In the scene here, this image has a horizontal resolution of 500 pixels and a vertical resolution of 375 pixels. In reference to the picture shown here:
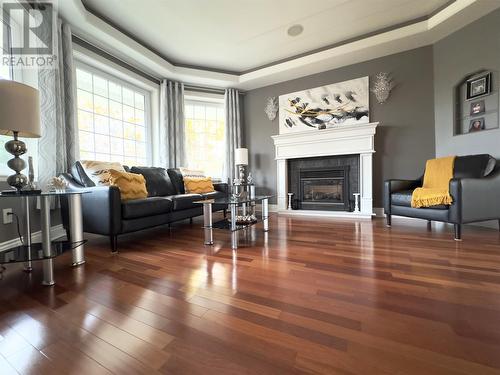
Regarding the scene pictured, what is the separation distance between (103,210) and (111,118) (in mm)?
1901

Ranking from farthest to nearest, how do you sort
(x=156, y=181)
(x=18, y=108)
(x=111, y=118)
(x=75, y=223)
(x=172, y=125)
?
(x=172, y=125), (x=111, y=118), (x=156, y=181), (x=75, y=223), (x=18, y=108)

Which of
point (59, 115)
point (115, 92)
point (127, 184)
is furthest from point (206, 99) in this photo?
point (127, 184)

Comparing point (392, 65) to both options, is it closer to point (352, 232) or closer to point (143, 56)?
point (352, 232)

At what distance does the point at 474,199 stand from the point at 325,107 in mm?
2310

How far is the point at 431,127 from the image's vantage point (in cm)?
312

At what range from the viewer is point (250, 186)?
12.0 feet

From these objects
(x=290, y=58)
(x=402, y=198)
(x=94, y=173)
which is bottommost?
(x=402, y=198)

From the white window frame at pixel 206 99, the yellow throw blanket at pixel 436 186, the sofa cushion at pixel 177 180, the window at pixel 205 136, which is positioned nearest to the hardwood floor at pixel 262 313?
the yellow throw blanket at pixel 436 186

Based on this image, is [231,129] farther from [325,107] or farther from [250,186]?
[325,107]

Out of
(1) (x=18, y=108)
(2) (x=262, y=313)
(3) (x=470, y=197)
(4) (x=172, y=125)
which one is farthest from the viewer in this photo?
(4) (x=172, y=125)

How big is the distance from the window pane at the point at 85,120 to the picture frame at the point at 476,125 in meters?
4.79

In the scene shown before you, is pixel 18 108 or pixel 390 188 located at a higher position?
pixel 18 108

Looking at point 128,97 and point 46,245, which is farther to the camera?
point 128,97

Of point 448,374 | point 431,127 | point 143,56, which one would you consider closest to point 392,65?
point 431,127
